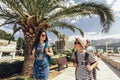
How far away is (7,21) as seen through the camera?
11.4 metres

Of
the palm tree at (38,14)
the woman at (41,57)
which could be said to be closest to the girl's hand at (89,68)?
the woman at (41,57)

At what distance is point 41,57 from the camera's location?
13.2 feet

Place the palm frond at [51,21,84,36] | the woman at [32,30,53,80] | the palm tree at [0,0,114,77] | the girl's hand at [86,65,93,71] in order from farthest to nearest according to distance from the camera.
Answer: the palm frond at [51,21,84,36], the palm tree at [0,0,114,77], the woman at [32,30,53,80], the girl's hand at [86,65,93,71]

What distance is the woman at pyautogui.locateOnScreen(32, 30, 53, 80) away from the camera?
3918 mm

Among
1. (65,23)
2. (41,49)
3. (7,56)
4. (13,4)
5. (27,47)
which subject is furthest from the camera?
(7,56)

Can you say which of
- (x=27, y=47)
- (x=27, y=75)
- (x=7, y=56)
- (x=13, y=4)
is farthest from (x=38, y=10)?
(x=7, y=56)

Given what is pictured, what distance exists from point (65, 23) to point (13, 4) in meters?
3.64

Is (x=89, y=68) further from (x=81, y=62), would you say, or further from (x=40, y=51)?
(x=40, y=51)

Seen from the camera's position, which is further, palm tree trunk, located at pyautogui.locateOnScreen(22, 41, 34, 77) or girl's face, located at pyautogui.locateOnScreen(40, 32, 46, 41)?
palm tree trunk, located at pyautogui.locateOnScreen(22, 41, 34, 77)

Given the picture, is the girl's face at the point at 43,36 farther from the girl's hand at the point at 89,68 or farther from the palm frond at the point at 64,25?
the palm frond at the point at 64,25

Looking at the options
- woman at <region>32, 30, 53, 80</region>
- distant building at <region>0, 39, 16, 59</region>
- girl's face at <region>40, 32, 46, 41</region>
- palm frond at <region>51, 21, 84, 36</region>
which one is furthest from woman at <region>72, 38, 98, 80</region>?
distant building at <region>0, 39, 16, 59</region>

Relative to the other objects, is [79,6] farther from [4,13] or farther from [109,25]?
[4,13]

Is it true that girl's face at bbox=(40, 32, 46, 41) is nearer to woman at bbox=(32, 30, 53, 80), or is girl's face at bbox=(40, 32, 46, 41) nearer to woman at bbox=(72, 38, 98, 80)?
woman at bbox=(32, 30, 53, 80)

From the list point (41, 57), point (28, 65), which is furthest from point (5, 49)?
point (41, 57)
